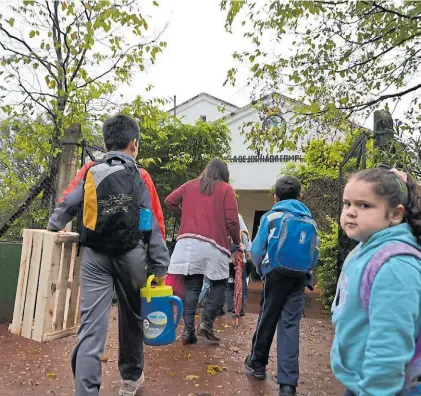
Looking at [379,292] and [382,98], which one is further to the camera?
[382,98]

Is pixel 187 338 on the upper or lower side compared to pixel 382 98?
lower

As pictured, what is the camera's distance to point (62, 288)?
3559 mm

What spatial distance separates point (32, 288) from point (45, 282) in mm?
174

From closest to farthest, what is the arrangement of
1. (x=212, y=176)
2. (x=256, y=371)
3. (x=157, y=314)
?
1. (x=157, y=314)
2. (x=256, y=371)
3. (x=212, y=176)

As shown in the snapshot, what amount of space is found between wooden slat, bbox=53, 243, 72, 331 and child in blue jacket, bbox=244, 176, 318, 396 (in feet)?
4.98

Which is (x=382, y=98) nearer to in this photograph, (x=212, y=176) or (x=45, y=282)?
(x=212, y=176)

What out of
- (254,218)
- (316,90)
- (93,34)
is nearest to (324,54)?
(316,90)

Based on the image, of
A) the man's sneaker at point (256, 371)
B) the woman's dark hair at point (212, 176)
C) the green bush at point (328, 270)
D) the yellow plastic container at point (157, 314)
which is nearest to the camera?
the yellow plastic container at point (157, 314)

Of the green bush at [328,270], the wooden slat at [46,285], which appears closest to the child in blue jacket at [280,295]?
the wooden slat at [46,285]

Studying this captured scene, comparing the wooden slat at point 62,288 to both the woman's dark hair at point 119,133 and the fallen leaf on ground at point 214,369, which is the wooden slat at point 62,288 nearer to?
the woman's dark hair at point 119,133

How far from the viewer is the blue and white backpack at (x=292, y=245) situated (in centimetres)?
379

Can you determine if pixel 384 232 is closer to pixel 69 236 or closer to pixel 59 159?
pixel 69 236

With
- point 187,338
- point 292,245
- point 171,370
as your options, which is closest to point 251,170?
point 187,338

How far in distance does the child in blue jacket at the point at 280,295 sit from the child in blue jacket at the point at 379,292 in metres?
1.94
